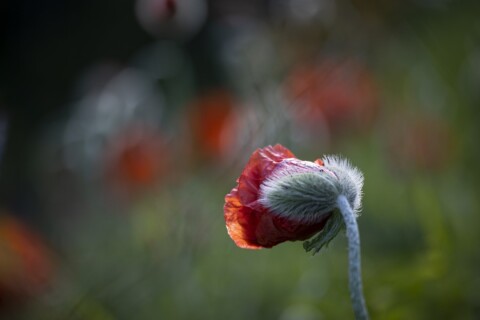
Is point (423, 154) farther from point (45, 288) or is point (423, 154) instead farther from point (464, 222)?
point (45, 288)

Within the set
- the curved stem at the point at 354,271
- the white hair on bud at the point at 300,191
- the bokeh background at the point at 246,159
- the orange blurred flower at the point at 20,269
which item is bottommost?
the curved stem at the point at 354,271

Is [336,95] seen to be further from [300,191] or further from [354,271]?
[354,271]

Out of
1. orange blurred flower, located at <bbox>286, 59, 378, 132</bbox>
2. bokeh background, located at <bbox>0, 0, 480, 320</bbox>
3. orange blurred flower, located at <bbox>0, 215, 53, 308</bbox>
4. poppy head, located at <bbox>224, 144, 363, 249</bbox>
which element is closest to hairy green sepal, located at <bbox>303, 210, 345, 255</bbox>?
poppy head, located at <bbox>224, 144, 363, 249</bbox>

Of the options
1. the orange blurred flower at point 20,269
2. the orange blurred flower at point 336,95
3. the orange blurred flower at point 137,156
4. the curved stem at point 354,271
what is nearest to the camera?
the curved stem at point 354,271

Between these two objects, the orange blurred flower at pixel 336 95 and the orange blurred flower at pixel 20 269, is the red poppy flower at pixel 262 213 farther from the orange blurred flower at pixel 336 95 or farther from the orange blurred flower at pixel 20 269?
the orange blurred flower at pixel 336 95

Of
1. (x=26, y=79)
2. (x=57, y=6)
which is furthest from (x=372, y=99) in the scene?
(x=57, y=6)

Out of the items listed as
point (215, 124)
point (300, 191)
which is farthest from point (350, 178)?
point (215, 124)

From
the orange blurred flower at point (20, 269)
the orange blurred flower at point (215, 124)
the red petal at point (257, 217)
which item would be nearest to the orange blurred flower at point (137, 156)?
the orange blurred flower at point (215, 124)
